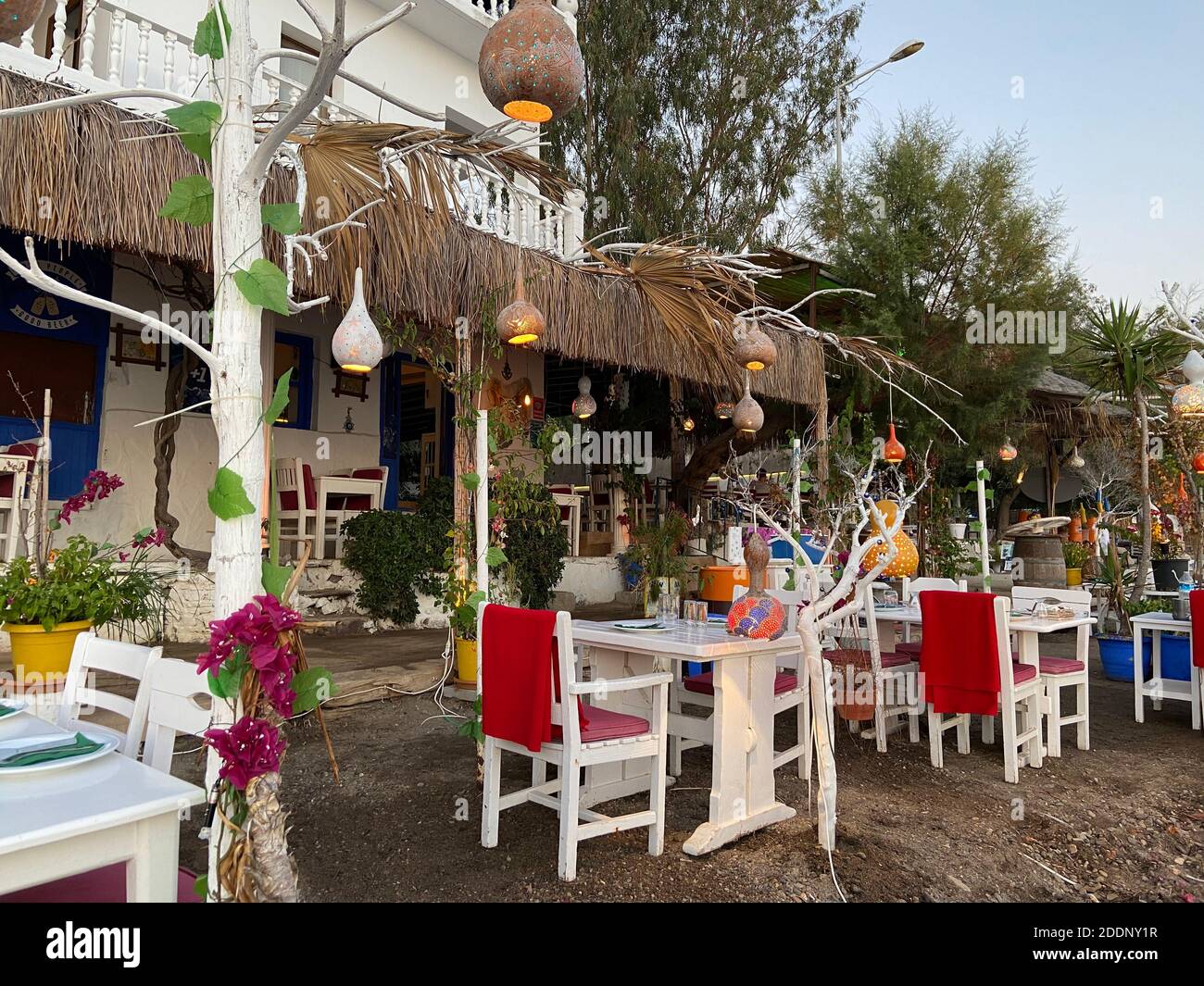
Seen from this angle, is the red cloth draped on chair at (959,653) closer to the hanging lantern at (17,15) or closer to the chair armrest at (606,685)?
the chair armrest at (606,685)

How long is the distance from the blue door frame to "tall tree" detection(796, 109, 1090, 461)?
327 inches

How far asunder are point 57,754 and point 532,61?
195 cm

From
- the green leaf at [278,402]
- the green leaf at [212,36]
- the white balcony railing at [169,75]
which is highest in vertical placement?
the white balcony railing at [169,75]

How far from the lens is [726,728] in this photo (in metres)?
2.97

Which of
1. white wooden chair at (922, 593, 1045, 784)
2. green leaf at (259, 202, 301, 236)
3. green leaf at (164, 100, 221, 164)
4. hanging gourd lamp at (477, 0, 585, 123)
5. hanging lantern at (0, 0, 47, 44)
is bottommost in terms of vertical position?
white wooden chair at (922, 593, 1045, 784)

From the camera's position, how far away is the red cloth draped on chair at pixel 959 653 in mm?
3838

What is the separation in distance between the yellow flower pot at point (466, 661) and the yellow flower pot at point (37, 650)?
2.14 metres

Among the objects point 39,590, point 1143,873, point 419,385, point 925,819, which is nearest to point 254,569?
point 39,590

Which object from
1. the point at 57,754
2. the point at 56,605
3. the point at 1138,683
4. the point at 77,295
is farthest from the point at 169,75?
the point at 1138,683

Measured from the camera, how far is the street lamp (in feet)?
31.2

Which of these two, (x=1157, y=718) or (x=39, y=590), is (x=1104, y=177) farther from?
(x=39, y=590)

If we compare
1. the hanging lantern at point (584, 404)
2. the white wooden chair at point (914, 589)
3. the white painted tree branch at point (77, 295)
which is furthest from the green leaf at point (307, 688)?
the hanging lantern at point (584, 404)

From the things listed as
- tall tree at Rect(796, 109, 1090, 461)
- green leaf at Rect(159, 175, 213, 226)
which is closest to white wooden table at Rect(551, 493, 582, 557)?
tall tree at Rect(796, 109, 1090, 461)

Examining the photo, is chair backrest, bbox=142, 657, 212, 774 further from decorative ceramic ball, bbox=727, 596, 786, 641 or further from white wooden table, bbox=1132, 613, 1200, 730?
white wooden table, bbox=1132, 613, 1200, 730
